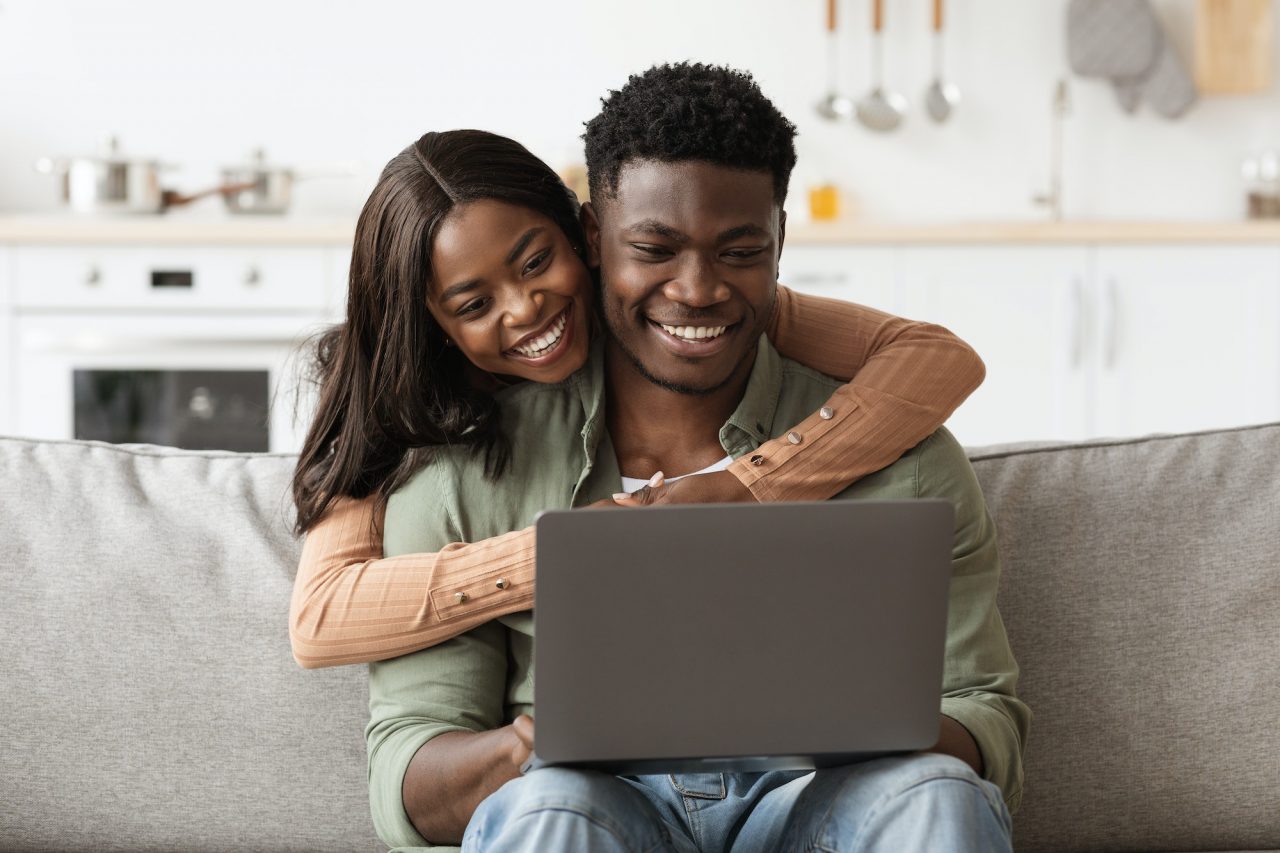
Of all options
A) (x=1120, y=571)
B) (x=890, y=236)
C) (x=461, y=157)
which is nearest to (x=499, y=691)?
(x=461, y=157)

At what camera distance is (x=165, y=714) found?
4.74ft

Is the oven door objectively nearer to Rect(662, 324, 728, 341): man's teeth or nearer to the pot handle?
the pot handle

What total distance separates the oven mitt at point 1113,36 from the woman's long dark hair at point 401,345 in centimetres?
304

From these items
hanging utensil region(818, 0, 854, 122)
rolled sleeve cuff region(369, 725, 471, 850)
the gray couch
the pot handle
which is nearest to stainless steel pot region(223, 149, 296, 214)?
the pot handle

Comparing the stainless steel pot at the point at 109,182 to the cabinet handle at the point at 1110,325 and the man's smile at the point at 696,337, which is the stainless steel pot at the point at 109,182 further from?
the man's smile at the point at 696,337

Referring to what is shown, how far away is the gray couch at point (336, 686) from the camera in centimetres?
144

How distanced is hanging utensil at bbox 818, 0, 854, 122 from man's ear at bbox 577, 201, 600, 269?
282 cm

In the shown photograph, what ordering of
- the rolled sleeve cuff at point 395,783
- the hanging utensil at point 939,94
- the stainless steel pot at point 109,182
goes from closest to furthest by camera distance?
the rolled sleeve cuff at point 395,783 < the stainless steel pot at point 109,182 < the hanging utensil at point 939,94

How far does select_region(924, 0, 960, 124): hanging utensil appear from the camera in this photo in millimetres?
4125

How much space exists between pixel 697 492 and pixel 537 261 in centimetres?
31

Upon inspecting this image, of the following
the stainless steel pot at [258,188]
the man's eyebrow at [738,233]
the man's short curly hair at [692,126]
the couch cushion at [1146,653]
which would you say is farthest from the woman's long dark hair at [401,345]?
the stainless steel pot at [258,188]

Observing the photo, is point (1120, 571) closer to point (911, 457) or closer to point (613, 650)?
point (911, 457)

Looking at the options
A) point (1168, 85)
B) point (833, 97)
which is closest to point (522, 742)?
point (833, 97)

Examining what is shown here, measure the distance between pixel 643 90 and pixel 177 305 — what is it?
8.34 feet
